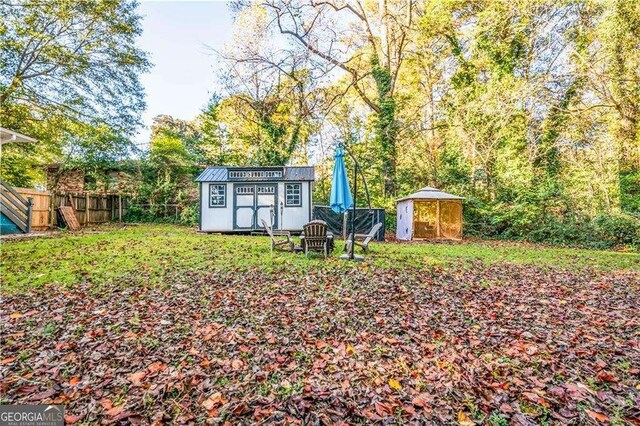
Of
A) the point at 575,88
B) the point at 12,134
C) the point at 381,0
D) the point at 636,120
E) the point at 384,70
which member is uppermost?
the point at 381,0

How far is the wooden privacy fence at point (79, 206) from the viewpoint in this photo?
12.8 meters

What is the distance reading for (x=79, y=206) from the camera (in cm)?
1553

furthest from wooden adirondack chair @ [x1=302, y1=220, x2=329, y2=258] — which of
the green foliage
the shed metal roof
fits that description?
the green foliage

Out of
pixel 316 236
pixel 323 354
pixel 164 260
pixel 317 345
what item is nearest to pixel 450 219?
pixel 316 236

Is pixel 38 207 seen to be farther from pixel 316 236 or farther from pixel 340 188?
pixel 340 188

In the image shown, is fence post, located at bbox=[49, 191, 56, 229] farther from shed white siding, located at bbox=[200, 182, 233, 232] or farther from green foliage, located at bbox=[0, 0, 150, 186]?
shed white siding, located at bbox=[200, 182, 233, 232]

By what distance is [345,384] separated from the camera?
2.81 meters

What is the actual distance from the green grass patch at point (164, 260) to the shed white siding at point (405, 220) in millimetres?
4499

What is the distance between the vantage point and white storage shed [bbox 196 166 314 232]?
14.8 metres

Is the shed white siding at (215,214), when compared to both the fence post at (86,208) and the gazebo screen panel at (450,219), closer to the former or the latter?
the fence post at (86,208)

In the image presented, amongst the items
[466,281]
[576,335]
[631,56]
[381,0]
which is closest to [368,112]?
[381,0]

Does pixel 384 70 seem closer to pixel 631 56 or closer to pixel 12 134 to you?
pixel 631 56

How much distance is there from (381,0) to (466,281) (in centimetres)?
1748

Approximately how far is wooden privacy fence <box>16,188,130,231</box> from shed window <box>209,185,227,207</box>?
6.43 m
